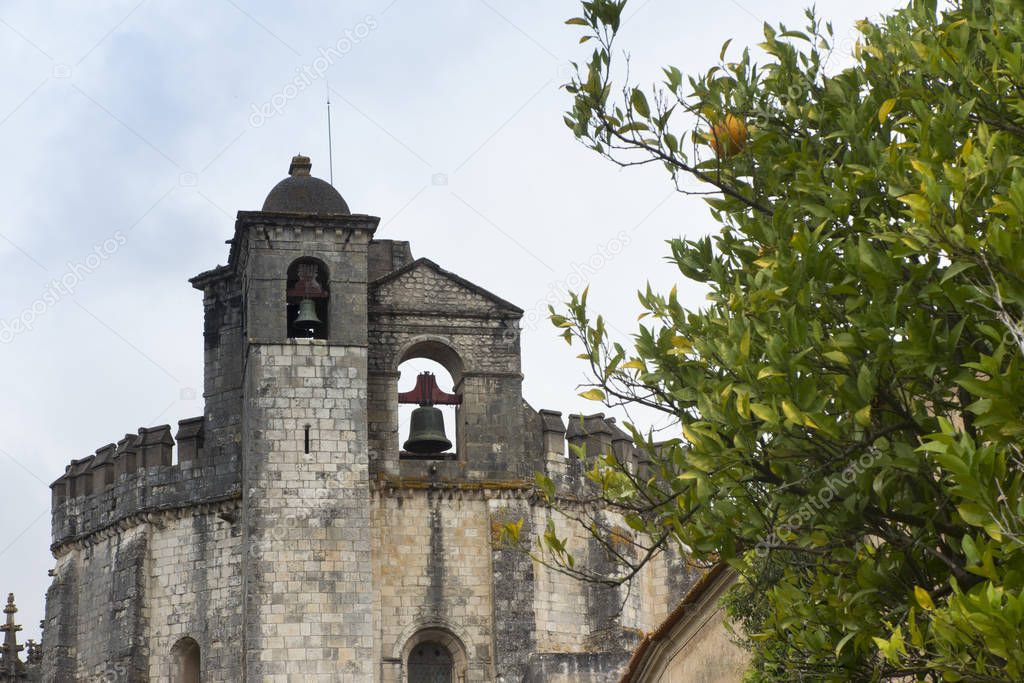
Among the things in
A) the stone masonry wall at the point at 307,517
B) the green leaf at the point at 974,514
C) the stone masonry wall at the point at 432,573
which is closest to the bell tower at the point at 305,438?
the stone masonry wall at the point at 307,517

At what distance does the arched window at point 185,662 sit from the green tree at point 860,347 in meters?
17.7

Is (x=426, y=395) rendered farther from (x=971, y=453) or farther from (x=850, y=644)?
(x=971, y=453)

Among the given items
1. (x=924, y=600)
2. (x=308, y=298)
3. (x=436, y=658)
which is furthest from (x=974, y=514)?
(x=308, y=298)

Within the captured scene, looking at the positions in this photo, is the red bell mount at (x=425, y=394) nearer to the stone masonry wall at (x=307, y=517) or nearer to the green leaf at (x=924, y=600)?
the stone masonry wall at (x=307, y=517)

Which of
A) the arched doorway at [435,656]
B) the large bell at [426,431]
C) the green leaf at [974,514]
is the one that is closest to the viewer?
the green leaf at [974,514]

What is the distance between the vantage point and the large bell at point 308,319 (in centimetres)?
2727

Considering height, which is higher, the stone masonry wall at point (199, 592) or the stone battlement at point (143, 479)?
the stone battlement at point (143, 479)

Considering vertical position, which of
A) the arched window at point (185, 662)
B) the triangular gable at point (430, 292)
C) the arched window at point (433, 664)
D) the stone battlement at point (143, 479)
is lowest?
the arched window at point (433, 664)

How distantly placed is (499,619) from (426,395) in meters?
3.81

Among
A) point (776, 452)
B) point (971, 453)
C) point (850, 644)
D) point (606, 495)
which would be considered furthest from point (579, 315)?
point (971, 453)

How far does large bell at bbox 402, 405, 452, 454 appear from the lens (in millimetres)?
27469

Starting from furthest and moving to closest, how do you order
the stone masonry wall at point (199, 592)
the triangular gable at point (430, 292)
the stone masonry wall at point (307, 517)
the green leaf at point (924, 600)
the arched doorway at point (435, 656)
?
the triangular gable at point (430, 292), the stone masonry wall at point (199, 592), the arched doorway at point (435, 656), the stone masonry wall at point (307, 517), the green leaf at point (924, 600)

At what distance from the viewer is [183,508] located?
2814cm

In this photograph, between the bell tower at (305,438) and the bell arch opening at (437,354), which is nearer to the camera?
the bell tower at (305,438)
